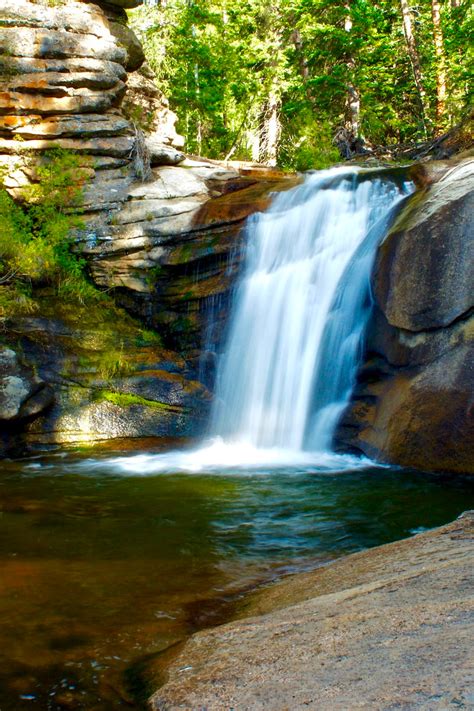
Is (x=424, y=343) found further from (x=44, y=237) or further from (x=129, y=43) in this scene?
(x=129, y=43)

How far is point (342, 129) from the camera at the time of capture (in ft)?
67.9

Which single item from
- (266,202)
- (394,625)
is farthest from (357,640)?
(266,202)

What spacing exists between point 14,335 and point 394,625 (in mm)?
9394

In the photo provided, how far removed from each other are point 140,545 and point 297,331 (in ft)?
18.4

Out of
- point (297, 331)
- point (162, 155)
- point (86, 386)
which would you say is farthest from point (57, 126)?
point (297, 331)

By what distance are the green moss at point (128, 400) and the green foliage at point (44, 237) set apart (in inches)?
90.5

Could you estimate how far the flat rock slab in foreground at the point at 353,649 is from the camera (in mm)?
2260

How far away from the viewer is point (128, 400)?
1055 centimetres

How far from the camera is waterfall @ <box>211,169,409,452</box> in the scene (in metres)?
9.88

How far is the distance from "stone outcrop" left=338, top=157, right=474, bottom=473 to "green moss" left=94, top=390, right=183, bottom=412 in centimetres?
297

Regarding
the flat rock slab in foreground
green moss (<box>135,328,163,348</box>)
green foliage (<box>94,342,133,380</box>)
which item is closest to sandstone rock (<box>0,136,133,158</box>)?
green moss (<box>135,328,163,348</box>)

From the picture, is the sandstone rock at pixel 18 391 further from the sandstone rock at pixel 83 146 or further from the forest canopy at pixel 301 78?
the forest canopy at pixel 301 78

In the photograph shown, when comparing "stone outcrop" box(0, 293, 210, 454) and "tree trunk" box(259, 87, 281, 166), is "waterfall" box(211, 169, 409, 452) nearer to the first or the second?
"stone outcrop" box(0, 293, 210, 454)

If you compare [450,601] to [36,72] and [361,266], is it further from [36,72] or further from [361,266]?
[36,72]
